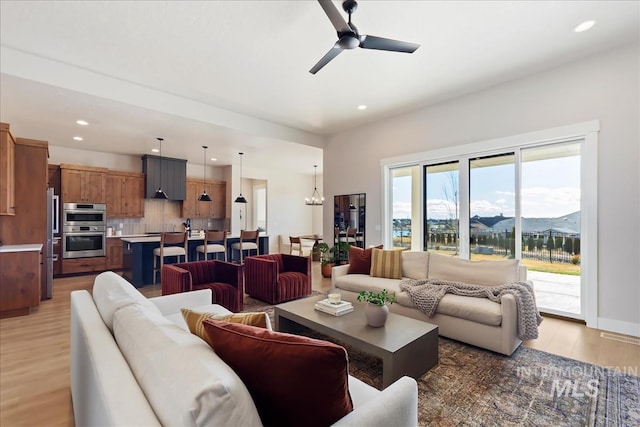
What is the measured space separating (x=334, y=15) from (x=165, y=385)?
2.40m

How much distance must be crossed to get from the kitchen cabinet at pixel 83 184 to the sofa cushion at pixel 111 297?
563 centimetres

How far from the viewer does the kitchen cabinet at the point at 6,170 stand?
139 inches

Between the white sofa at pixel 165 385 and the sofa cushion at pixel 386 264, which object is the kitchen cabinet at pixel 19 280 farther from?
the sofa cushion at pixel 386 264

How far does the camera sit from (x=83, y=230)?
622 cm

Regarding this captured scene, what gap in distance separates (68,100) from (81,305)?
3.39 meters

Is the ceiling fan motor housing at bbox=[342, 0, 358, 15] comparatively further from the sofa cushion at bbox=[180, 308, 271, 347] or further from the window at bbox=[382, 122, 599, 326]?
the window at bbox=[382, 122, 599, 326]

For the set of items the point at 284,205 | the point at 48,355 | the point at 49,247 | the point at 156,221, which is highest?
the point at 284,205

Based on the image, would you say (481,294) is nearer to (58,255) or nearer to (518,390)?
(518,390)

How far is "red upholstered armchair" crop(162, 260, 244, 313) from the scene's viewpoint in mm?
3299

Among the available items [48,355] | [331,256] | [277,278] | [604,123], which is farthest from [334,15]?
[331,256]

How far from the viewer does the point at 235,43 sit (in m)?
2.97

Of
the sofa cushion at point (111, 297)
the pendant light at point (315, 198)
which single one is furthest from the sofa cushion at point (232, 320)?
the pendant light at point (315, 198)

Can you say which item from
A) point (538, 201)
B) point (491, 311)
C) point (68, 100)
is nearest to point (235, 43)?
point (68, 100)

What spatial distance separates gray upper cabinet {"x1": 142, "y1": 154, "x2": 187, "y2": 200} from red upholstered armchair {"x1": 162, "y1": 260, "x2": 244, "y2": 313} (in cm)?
440
